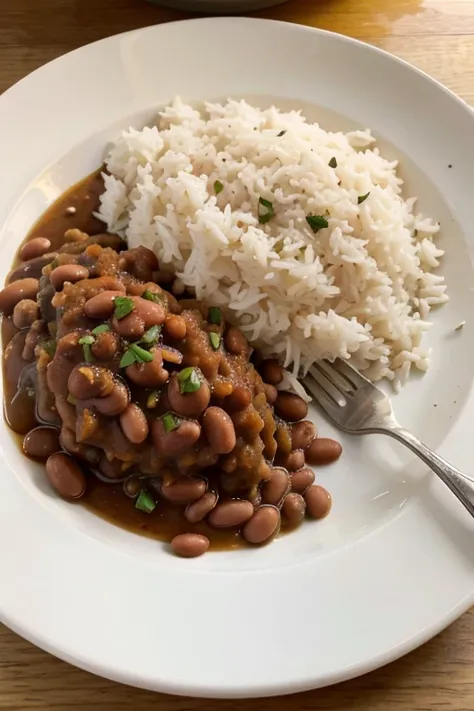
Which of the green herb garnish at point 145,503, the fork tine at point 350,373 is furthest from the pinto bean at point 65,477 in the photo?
the fork tine at point 350,373

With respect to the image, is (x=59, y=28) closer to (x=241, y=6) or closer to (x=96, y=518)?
(x=241, y=6)

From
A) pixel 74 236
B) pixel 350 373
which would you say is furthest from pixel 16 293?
pixel 350 373

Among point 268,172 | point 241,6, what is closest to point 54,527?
point 268,172

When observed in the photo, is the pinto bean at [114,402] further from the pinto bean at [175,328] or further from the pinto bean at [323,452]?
the pinto bean at [323,452]

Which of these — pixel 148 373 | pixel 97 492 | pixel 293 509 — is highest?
pixel 148 373

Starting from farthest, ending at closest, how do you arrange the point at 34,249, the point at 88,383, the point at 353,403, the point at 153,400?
1. the point at 34,249
2. the point at 353,403
3. the point at 153,400
4. the point at 88,383

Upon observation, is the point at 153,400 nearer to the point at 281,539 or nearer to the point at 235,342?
the point at 235,342

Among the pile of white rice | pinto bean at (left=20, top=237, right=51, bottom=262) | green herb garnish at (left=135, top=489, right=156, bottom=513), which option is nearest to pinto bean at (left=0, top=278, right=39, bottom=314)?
pinto bean at (left=20, top=237, right=51, bottom=262)
